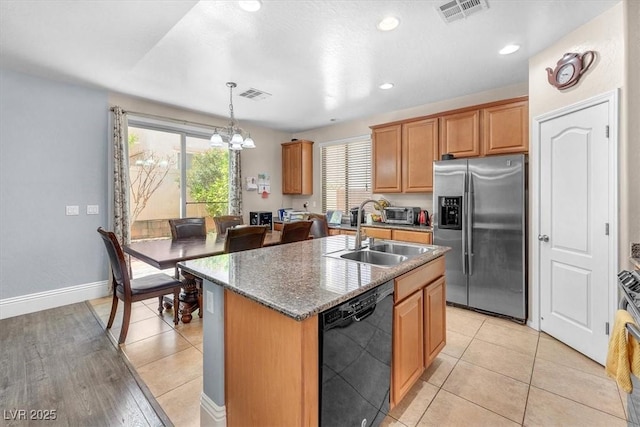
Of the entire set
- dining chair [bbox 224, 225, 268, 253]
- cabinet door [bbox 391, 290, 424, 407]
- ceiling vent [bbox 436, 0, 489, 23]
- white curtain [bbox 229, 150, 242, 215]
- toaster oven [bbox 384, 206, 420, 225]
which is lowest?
cabinet door [bbox 391, 290, 424, 407]

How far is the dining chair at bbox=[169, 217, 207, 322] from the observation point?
301cm

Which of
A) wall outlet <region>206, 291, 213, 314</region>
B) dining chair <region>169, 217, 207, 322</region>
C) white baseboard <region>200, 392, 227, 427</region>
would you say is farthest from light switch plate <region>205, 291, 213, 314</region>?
dining chair <region>169, 217, 207, 322</region>

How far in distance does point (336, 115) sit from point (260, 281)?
395 cm

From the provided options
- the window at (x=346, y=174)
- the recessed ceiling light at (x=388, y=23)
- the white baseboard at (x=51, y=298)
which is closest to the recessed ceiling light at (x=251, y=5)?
the recessed ceiling light at (x=388, y=23)

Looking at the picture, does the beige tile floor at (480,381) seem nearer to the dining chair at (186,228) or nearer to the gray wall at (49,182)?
the dining chair at (186,228)

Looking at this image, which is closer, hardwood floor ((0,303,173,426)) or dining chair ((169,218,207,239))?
hardwood floor ((0,303,173,426))

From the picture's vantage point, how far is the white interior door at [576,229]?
221 cm

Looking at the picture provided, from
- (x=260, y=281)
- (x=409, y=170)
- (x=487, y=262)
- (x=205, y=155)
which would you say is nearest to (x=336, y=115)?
(x=409, y=170)

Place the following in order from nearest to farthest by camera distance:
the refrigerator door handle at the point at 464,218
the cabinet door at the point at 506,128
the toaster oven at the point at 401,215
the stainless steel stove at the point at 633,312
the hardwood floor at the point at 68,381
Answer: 1. the stainless steel stove at the point at 633,312
2. the hardwood floor at the point at 68,381
3. the cabinet door at the point at 506,128
4. the refrigerator door handle at the point at 464,218
5. the toaster oven at the point at 401,215

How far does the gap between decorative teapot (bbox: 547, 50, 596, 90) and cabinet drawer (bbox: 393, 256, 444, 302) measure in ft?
6.20

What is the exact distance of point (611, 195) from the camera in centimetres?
213

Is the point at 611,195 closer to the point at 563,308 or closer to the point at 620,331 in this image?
the point at 563,308

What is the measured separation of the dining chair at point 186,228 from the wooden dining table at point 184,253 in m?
0.21

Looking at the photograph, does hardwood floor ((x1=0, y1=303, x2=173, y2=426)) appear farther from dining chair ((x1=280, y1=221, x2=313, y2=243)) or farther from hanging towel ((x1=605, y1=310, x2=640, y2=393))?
hanging towel ((x1=605, y1=310, x2=640, y2=393))
